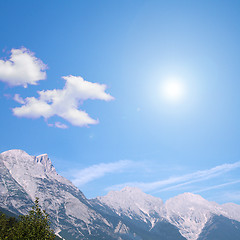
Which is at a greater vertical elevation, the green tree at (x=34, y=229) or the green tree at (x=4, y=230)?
the green tree at (x=34, y=229)

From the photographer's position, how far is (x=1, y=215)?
8200 centimetres

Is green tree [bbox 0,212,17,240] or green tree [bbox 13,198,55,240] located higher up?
A: green tree [bbox 13,198,55,240]

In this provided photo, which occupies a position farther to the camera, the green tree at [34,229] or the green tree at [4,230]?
the green tree at [4,230]

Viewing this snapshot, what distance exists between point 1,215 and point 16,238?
51.0 metres

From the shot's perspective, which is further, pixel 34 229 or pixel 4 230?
pixel 4 230

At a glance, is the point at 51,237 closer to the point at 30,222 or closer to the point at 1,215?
the point at 30,222

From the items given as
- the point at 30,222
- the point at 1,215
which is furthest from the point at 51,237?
the point at 1,215

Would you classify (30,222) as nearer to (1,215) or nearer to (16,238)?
(16,238)

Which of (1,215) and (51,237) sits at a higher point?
(51,237)

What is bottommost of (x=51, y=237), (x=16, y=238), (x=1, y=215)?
(x=1, y=215)

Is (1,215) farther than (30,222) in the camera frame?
Yes

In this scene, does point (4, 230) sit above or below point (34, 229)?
below

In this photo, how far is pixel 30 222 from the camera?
42781 mm

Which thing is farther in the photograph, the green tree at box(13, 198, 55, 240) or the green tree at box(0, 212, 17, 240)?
the green tree at box(0, 212, 17, 240)
